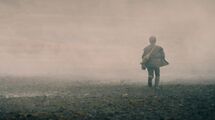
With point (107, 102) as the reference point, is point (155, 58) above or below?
above

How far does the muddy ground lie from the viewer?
1367 cm

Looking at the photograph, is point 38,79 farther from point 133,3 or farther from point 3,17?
point 133,3

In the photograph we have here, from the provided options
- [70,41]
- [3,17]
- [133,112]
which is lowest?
[133,112]

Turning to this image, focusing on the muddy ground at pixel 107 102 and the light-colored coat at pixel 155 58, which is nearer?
the muddy ground at pixel 107 102

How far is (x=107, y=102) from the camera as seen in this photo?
16.1 meters

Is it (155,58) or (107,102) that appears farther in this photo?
(155,58)

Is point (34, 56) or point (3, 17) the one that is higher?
point (3, 17)

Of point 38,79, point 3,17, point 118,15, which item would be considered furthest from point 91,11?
point 38,79

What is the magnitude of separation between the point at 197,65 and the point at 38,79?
15852 mm

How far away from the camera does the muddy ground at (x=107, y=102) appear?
13.7m

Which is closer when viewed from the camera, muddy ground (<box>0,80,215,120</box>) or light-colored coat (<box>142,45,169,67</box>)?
muddy ground (<box>0,80,215,120</box>)

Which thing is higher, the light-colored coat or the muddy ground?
the light-colored coat

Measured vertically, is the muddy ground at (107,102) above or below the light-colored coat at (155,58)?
below

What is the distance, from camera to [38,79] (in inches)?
995
